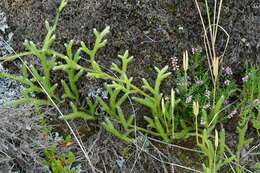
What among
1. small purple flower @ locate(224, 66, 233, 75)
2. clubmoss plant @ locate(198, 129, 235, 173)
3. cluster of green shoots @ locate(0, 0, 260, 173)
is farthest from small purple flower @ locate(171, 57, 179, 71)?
clubmoss plant @ locate(198, 129, 235, 173)

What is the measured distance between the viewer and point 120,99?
2330 millimetres

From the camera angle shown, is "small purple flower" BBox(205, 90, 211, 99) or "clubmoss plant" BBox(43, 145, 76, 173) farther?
"small purple flower" BBox(205, 90, 211, 99)

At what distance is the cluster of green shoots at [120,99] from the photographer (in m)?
2.27

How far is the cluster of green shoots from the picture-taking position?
227 centimetres

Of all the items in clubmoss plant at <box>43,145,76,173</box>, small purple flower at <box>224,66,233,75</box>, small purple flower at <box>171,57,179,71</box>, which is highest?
small purple flower at <box>171,57,179,71</box>

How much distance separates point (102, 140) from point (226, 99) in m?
0.61

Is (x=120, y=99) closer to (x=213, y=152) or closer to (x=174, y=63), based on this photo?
(x=174, y=63)

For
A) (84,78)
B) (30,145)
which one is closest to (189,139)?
(84,78)

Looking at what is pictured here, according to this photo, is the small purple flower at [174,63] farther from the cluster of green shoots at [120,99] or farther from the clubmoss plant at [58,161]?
the clubmoss plant at [58,161]

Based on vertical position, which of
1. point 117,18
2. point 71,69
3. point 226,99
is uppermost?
point 117,18

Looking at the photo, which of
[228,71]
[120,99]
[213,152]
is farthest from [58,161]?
[228,71]

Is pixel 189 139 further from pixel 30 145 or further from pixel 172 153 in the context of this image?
pixel 30 145

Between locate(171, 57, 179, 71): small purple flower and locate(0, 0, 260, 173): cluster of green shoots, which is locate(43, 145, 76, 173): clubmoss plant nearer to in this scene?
locate(0, 0, 260, 173): cluster of green shoots

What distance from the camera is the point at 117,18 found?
2.51 metres
